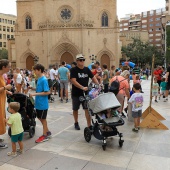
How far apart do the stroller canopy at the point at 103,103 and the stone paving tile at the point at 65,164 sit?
3.76 ft

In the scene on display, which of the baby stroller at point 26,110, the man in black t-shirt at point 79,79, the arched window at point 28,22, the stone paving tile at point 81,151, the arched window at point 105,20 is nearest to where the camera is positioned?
the stone paving tile at point 81,151

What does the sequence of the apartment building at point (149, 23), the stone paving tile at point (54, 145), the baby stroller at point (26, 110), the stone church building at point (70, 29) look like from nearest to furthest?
the stone paving tile at point (54, 145)
the baby stroller at point (26, 110)
the stone church building at point (70, 29)
the apartment building at point (149, 23)

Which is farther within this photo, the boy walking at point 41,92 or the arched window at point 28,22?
the arched window at point 28,22

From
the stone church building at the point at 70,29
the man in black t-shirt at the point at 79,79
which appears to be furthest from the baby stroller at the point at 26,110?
the stone church building at the point at 70,29

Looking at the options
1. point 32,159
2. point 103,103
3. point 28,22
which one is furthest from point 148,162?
point 28,22

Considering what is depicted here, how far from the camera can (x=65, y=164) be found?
420cm

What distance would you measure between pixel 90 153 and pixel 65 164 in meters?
0.69

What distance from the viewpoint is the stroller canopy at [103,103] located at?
4938 mm

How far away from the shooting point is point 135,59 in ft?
151

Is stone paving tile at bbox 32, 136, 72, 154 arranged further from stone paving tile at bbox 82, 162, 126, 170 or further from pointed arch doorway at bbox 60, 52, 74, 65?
pointed arch doorway at bbox 60, 52, 74, 65

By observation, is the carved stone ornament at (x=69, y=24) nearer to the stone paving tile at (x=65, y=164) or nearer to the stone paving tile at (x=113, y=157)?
the stone paving tile at (x=113, y=157)

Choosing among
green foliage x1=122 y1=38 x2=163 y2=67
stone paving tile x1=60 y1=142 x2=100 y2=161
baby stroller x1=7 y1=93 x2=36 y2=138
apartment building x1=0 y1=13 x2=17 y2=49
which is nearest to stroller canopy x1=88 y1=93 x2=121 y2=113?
stone paving tile x1=60 y1=142 x2=100 y2=161

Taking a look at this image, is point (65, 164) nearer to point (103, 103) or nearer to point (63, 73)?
point (103, 103)

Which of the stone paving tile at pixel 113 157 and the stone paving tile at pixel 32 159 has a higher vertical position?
the stone paving tile at pixel 32 159
